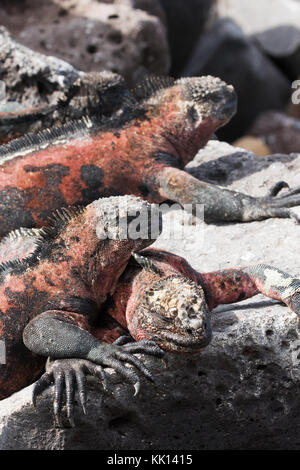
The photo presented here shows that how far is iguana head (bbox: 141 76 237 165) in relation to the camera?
4359 mm

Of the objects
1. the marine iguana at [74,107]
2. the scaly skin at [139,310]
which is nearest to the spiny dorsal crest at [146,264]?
the scaly skin at [139,310]

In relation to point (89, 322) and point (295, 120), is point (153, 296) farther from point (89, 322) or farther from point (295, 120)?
point (295, 120)

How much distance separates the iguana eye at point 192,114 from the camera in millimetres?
4371

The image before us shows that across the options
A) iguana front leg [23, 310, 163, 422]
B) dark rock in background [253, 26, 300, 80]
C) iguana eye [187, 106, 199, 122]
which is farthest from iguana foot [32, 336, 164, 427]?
dark rock in background [253, 26, 300, 80]

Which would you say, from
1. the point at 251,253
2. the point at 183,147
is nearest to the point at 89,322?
the point at 251,253

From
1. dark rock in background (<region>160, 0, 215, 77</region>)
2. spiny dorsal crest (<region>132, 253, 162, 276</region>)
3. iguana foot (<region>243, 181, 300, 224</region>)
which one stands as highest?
spiny dorsal crest (<region>132, 253, 162, 276</region>)

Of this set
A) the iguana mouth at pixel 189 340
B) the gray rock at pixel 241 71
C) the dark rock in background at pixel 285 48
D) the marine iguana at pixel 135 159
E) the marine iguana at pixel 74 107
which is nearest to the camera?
the iguana mouth at pixel 189 340

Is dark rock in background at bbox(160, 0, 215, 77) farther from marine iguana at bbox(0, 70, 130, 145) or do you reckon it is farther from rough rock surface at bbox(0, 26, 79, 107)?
marine iguana at bbox(0, 70, 130, 145)

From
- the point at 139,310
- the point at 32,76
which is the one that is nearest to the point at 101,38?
the point at 32,76

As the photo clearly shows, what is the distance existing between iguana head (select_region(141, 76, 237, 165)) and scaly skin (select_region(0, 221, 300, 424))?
4.93 feet

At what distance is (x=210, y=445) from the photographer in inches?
110

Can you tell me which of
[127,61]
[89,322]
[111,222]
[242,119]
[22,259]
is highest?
[111,222]

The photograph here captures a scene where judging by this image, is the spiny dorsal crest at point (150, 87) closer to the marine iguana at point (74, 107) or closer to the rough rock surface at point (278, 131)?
the marine iguana at point (74, 107)

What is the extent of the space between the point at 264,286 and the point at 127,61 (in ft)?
13.0
